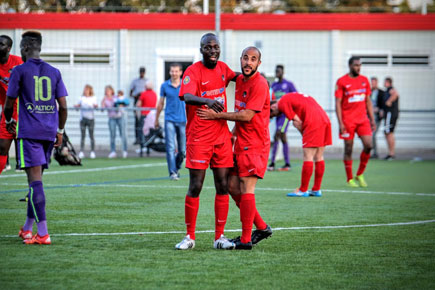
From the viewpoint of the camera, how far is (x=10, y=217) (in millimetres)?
9344

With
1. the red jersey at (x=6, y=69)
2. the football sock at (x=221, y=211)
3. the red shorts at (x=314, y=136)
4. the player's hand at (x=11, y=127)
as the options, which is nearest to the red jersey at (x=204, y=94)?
the football sock at (x=221, y=211)

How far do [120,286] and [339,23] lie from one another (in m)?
22.6

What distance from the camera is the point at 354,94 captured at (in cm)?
1391

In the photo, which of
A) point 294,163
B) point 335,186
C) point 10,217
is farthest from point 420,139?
point 10,217

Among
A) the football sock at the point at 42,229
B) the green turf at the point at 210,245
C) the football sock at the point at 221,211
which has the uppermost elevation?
the football sock at the point at 221,211

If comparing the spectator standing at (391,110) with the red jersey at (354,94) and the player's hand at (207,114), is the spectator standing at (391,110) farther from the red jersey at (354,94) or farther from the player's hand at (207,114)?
the player's hand at (207,114)

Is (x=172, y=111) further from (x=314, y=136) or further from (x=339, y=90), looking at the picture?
(x=314, y=136)

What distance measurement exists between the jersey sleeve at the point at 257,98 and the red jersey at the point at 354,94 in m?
6.73

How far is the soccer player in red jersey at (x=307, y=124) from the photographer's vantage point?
1239 centimetres

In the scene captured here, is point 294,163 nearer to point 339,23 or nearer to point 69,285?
point 339,23

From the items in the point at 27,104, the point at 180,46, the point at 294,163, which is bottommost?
the point at 294,163

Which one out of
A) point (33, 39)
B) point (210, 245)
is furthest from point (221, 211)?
point (33, 39)

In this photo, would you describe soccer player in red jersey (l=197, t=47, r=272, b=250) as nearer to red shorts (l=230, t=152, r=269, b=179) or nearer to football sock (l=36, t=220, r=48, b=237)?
red shorts (l=230, t=152, r=269, b=179)

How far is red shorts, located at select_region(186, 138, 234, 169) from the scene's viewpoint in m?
7.27
